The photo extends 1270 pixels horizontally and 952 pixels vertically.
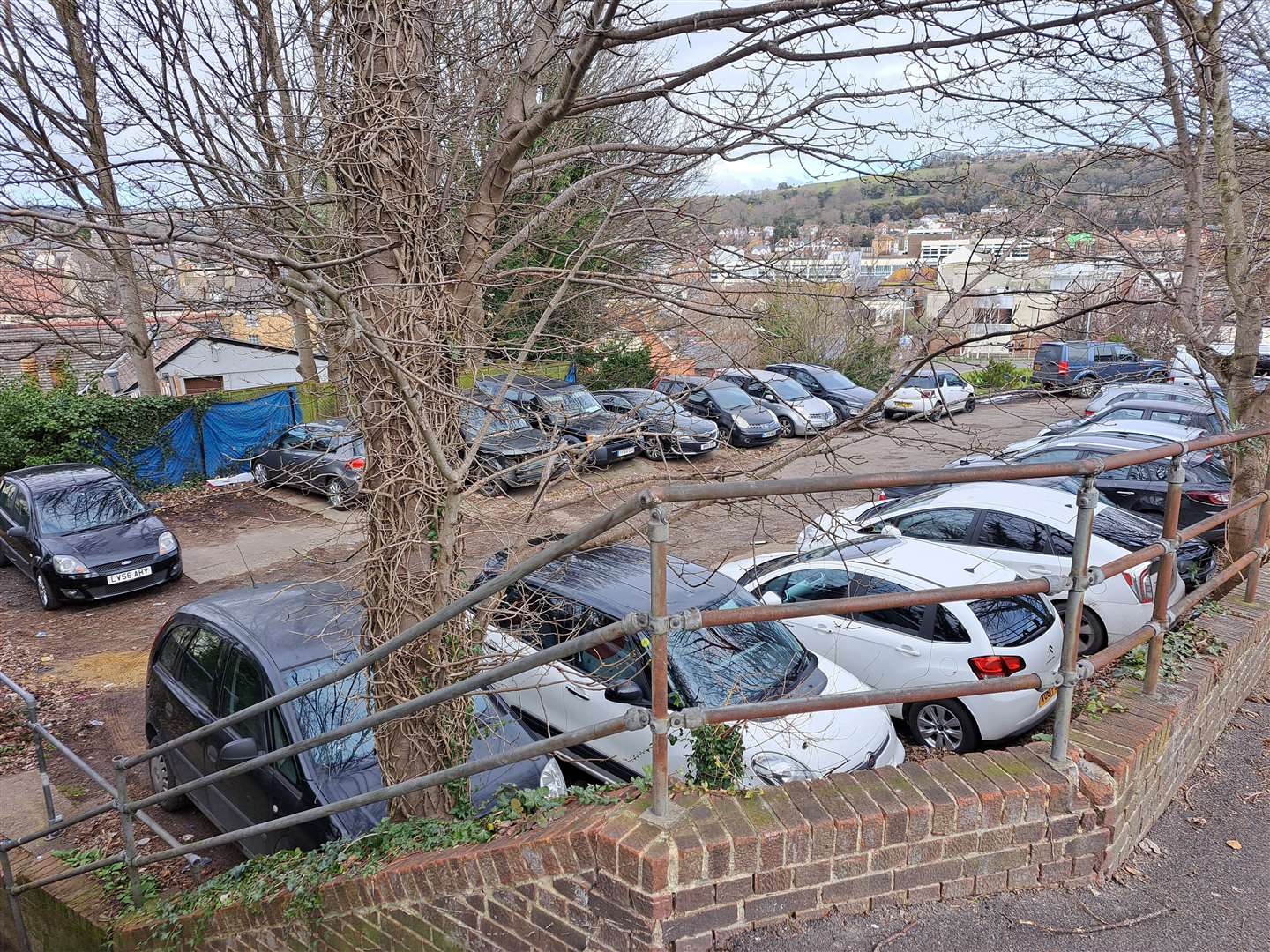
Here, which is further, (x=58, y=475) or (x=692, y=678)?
(x=58, y=475)

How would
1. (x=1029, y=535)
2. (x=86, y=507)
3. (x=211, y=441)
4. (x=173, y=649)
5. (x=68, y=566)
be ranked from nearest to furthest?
(x=173, y=649) → (x=1029, y=535) → (x=68, y=566) → (x=86, y=507) → (x=211, y=441)

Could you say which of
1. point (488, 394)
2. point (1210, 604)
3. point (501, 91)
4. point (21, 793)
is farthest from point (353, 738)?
point (1210, 604)

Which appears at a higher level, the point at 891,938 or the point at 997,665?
the point at 891,938

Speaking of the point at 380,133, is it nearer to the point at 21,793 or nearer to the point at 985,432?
the point at 985,432

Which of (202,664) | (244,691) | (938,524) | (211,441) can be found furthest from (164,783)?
(211,441)

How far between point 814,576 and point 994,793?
4780 millimetres

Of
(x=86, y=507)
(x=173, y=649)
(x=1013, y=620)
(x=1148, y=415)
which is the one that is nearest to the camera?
(x=1013, y=620)

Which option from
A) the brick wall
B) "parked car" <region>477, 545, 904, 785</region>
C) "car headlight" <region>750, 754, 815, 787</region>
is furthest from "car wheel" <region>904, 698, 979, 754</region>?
the brick wall

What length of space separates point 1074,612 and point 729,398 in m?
17.7

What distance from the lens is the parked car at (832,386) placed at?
21.1 meters

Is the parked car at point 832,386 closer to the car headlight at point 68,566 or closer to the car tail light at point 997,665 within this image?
the car tail light at point 997,665

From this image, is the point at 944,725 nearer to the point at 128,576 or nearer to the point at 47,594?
the point at 128,576

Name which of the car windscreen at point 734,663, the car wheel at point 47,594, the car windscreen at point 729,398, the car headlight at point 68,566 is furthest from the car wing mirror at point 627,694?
the car windscreen at point 729,398

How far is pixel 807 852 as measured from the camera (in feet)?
7.90
